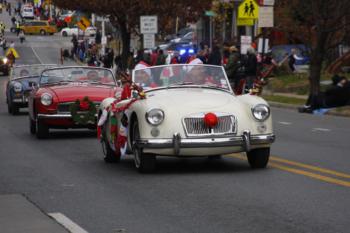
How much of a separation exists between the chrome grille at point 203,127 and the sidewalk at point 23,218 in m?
2.62

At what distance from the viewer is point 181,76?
14828 mm

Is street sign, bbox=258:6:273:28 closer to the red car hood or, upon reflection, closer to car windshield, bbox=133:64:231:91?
the red car hood

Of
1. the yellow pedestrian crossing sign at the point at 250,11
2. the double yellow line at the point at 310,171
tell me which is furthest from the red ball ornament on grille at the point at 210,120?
the yellow pedestrian crossing sign at the point at 250,11

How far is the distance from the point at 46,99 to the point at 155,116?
7236mm

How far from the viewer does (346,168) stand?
1367 cm

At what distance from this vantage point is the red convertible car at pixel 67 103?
64.9 feet

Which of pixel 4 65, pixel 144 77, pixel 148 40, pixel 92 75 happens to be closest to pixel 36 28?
pixel 4 65

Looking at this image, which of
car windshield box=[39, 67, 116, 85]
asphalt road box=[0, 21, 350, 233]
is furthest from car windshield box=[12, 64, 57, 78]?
asphalt road box=[0, 21, 350, 233]

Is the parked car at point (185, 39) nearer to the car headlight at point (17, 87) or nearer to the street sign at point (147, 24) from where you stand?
the street sign at point (147, 24)

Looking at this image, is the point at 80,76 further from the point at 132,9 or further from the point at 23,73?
the point at 132,9

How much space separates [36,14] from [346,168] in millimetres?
157532

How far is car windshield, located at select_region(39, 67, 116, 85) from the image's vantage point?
70.5 ft

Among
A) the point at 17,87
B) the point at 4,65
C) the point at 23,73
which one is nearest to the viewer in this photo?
the point at 17,87

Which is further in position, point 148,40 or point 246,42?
point 148,40
